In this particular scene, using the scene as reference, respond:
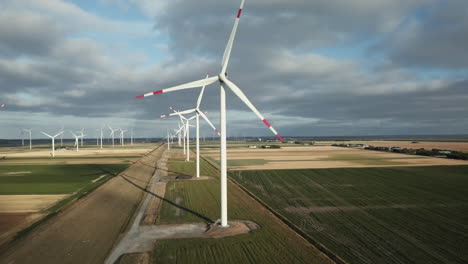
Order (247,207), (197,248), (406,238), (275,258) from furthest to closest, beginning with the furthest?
(247,207)
(406,238)
(197,248)
(275,258)

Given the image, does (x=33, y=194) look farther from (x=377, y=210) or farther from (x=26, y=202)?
(x=377, y=210)

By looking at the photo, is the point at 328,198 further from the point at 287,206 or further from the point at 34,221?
the point at 34,221

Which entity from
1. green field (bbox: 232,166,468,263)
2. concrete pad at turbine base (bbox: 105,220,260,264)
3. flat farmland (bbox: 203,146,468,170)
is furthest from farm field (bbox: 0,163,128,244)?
flat farmland (bbox: 203,146,468,170)

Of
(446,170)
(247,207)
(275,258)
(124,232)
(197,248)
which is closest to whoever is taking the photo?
(275,258)

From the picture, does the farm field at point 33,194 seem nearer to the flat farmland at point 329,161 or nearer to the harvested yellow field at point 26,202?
the harvested yellow field at point 26,202

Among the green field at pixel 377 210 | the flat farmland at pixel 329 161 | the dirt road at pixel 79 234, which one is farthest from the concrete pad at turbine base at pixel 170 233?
the flat farmland at pixel 329 161

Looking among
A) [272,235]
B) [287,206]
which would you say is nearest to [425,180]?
[287,206]

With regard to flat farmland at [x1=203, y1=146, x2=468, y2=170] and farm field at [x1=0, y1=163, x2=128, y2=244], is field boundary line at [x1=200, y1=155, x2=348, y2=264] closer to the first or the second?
farm field at [x1=0, y1=163, x2=128, y2=244]
